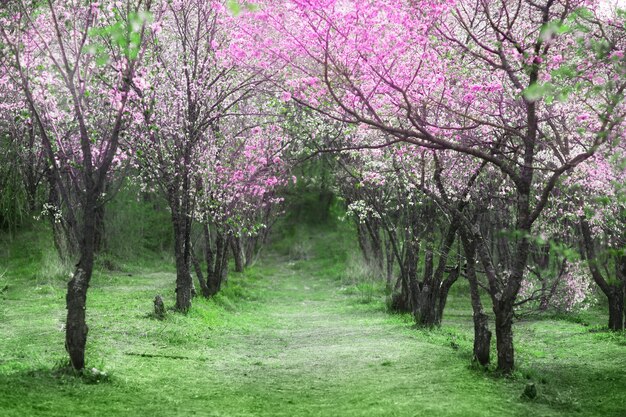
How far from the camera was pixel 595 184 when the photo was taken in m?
15.5

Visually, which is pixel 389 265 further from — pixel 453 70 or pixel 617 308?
pixel 453 70

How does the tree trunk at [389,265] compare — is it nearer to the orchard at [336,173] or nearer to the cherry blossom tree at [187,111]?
the orchard at [336,173]

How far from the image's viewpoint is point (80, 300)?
30.6 feet

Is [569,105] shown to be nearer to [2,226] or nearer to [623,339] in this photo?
[623,339]

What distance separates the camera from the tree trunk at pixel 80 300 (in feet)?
30.4

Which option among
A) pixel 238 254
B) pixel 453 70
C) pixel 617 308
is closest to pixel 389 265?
pixel 238 254

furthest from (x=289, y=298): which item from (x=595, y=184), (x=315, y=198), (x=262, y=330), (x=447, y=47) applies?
(x=315, y=198)

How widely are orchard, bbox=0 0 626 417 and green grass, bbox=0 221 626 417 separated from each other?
7 cm

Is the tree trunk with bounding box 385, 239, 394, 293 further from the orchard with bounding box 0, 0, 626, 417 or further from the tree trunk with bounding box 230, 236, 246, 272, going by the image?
the tree trunk with bounding box 230, 236, 246, 272

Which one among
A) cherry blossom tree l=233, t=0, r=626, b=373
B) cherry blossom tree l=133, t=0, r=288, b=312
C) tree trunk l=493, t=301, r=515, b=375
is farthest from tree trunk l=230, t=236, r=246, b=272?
tree trunk l=493, t=301, r=515, b=375

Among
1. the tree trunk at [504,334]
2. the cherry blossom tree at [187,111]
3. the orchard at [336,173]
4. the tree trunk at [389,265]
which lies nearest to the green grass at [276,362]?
the orchard at [336,173]

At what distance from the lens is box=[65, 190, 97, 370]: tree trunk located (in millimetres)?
9266

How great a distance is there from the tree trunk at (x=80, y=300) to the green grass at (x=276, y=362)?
11.9 inches

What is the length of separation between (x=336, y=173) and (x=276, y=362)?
42.0 ft
